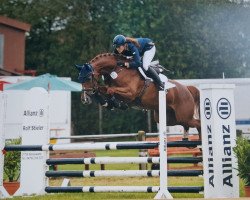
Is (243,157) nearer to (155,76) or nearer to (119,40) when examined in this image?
(155,76)

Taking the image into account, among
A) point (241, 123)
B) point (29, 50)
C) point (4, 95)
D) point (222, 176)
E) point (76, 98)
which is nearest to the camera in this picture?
point (222, 176)

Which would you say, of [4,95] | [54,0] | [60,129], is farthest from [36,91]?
[54,0]

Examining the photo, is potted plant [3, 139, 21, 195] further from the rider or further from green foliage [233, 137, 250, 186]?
green foliage [233, 137, 250, 186]

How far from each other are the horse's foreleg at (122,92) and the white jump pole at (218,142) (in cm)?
115

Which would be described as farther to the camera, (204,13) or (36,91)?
(204,13)

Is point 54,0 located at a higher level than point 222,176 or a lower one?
higher

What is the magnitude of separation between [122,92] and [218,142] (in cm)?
158

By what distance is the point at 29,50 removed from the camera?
3684 cm

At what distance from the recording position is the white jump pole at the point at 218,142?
6.94 m

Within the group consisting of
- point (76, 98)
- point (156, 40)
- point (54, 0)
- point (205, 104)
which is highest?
point (54, 0)

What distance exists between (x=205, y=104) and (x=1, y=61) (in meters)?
21.5

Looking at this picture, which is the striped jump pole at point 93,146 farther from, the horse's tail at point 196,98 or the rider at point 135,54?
the horse's tail at point 196,98

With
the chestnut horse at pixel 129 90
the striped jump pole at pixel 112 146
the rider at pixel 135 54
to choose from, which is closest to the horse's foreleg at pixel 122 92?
the chestnut horse at pixel 129 90

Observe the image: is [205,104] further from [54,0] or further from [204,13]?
[54,0]
